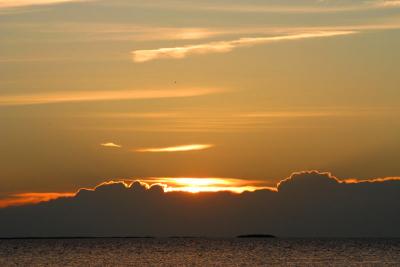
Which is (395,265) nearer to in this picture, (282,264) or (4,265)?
(282,264)

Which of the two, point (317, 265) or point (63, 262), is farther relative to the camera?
point (63, 262)

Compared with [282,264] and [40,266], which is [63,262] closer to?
[40,266]

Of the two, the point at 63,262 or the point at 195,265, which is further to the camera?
the point at 63,262

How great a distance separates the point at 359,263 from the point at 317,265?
13457 millimetres

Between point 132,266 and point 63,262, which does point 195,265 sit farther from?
point 63,262

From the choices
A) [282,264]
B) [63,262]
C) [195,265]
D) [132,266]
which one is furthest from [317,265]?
[63,262]

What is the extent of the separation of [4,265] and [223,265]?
136 ft

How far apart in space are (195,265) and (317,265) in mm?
22687

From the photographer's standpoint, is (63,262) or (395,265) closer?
(395,265)

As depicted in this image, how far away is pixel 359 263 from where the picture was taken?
194 metres

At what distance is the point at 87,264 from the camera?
18712 centimetres

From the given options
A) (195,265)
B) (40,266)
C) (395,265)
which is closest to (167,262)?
(195,265)

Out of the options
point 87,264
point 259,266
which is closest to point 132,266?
point 87,264

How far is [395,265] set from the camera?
184 meters
